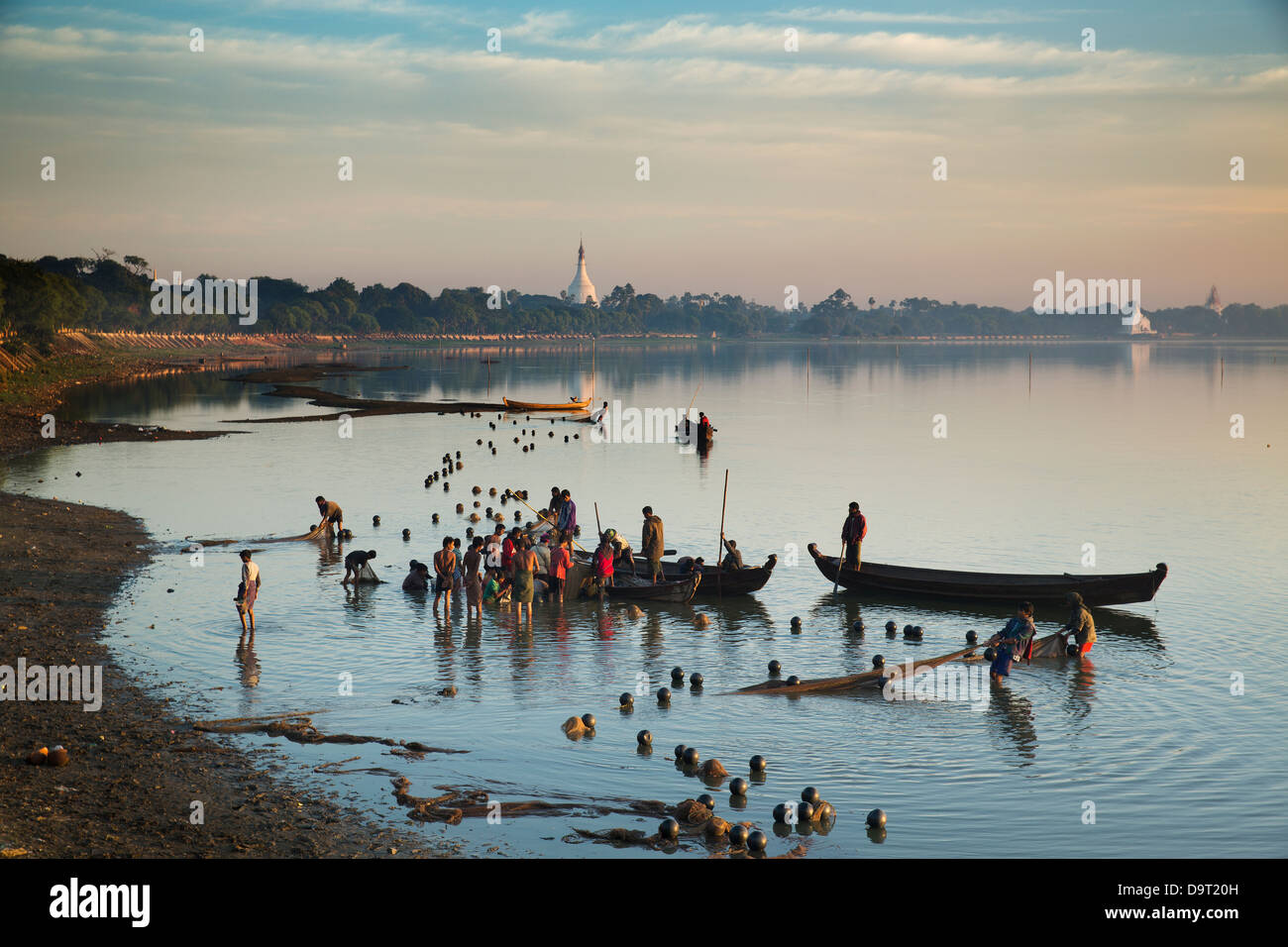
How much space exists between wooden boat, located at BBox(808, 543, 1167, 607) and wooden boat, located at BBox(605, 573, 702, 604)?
168 inches

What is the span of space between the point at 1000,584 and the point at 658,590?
850 centimetres

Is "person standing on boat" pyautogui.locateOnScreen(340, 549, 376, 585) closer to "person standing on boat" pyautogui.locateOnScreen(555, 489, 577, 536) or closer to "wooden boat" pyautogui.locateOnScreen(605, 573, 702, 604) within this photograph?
"person standing on boat" pyautogui.locateOnScreen(555, 489, 577, 536)

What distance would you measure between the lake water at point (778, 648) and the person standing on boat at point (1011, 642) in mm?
425

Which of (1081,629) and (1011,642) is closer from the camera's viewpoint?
(1011,642)

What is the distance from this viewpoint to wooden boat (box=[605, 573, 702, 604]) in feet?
89.4

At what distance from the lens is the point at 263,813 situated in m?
14.0

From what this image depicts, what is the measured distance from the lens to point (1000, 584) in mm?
27484

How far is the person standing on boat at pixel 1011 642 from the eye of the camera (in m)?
21.4

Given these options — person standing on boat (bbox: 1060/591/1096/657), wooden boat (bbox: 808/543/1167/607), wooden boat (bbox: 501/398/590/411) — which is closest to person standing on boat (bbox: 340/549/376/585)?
wooden boat (bbox: 808/543/1167/607)

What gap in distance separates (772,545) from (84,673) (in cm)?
2165

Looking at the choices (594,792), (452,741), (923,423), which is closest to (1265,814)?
(594,792)

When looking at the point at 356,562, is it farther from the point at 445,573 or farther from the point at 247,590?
the point at 247,590
